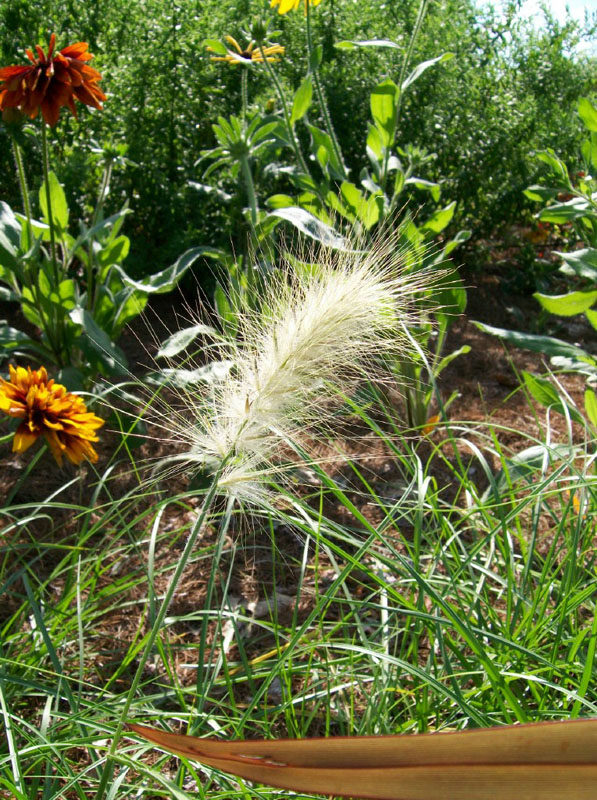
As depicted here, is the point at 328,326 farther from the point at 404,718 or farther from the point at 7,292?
the point at 7,292

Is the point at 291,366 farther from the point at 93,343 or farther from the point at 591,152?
the point at 591,152

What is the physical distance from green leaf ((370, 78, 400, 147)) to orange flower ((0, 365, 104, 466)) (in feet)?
5.16

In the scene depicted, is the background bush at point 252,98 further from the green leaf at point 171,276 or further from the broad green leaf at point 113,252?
the green leaf at point 171,276

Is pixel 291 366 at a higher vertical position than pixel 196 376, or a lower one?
higher

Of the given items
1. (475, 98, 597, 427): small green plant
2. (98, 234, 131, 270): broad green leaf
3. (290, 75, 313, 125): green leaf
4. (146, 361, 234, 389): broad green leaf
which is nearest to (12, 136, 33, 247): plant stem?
(98, 234, 131, 270): broad green leaf

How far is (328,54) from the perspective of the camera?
13.1 feet

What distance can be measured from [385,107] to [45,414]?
1.70 meters

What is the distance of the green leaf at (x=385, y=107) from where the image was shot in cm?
270

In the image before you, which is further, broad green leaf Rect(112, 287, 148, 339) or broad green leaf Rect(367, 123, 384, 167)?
broad green leaf Rect(367, 123, 384, 167)

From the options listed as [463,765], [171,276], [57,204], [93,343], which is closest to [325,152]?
[171,276]

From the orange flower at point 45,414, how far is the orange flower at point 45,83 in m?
0.81

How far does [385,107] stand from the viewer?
274 cm

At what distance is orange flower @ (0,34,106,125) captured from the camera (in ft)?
7.00

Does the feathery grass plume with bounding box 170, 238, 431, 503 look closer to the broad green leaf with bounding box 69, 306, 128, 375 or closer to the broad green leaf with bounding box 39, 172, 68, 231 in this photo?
the broad green leaf with bounding box 69, 306, 128, 375
